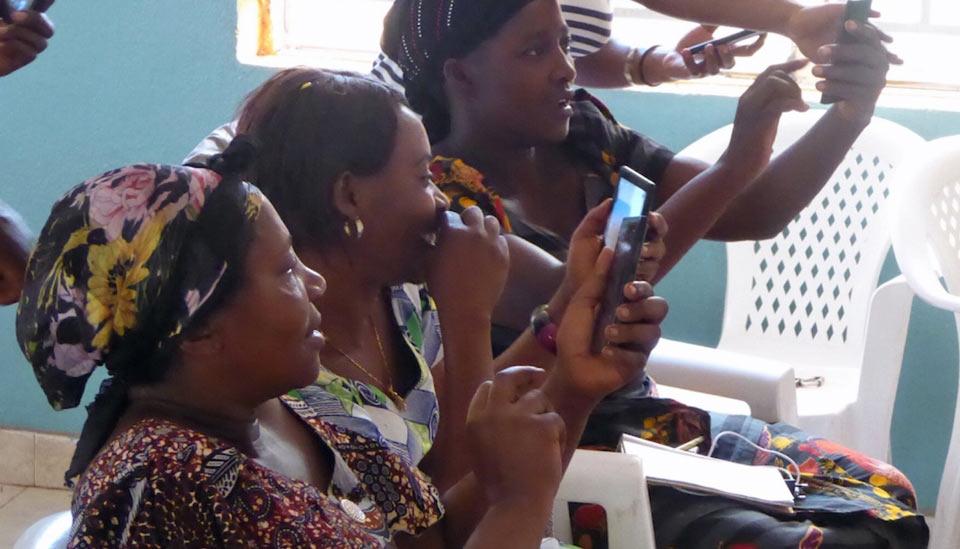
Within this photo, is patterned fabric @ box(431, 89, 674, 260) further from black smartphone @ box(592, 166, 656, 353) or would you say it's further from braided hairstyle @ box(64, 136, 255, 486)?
braided hairstyle @ box(64, 136, 255, 486)

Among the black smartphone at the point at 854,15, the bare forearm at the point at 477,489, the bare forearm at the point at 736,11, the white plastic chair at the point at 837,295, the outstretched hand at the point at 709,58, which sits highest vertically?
the black smartphone at the point at 854,15

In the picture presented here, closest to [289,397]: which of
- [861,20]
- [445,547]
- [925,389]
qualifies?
[445,547]

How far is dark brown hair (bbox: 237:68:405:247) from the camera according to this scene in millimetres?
1333

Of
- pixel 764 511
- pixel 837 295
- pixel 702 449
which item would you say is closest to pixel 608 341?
pixel 764 511

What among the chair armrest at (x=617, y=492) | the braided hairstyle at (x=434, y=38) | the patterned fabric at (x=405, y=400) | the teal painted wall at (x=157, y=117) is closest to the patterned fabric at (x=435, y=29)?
the braided hairstyle at (x=434, y=38)

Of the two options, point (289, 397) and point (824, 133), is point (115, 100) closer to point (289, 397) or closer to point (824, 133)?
point (824, 133)

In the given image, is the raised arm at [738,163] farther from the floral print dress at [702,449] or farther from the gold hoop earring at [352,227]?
the gold hoop earring at [352,227]

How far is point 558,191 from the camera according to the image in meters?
1.95

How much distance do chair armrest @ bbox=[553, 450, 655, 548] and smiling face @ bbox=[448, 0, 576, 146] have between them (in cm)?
49

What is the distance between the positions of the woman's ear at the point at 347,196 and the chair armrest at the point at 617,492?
0.46m

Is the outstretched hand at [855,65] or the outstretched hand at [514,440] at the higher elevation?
the outstretched hand at [855,65]

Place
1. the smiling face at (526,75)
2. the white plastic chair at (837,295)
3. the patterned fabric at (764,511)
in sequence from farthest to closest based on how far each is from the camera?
the white plastic chair at (837,295) → the smiling face at (526,75) → the patterned fabric at (764,511)

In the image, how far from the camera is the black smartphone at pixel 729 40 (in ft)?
6.56

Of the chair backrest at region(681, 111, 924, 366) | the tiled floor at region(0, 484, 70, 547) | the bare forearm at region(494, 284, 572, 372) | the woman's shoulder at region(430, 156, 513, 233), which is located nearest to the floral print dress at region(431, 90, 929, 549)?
the woman's shoulder at region(430, 156, 513, 233)
